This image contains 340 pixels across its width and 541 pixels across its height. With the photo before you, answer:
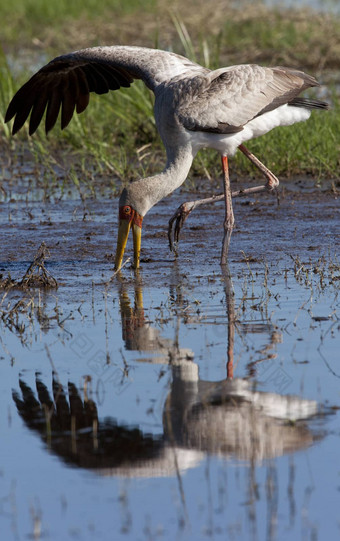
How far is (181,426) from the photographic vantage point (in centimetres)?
338

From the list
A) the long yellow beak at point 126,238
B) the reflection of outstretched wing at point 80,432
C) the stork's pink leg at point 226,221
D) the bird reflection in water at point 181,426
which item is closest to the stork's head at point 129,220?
the long yellow beak at point 126,238

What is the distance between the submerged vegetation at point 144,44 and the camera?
8383mm

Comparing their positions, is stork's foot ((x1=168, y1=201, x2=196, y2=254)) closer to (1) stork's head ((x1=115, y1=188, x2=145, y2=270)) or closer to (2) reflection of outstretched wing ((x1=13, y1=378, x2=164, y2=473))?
(1) stork's head ((x1=115, y1=188, x2=145, y2=270))

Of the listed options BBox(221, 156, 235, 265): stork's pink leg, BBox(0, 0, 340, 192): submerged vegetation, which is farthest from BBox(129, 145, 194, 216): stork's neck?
BBox(0, 0, 340, 192): submerged vegetation

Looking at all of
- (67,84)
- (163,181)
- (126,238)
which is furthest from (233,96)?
(67,84)

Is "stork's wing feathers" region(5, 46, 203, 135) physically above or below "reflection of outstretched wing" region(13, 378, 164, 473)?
above

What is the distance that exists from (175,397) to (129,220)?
2.32 m

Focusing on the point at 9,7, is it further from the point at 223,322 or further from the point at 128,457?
the point at 128,457

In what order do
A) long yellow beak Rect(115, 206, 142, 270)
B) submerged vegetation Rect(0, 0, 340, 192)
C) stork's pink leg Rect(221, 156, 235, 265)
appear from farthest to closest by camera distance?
submerged vegetation Rect(0, 0, 340, 192) < stork's pink leg Rect(221, 156, 235, 265) < long yellow beak Rect(115, 206, 142, 270)

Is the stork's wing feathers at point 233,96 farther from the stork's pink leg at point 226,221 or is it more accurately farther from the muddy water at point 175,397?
the muddy water at point 175,397

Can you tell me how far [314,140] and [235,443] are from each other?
5.50 metres

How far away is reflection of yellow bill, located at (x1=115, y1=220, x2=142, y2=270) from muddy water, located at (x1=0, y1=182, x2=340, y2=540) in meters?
0.08

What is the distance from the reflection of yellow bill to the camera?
18.9ft

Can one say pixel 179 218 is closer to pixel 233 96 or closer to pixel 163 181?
pixel 163 181
